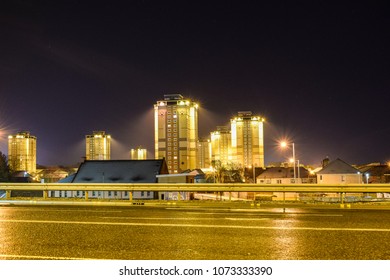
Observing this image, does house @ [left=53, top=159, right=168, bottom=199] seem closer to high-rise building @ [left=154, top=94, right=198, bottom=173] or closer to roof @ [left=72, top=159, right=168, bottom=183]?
roof @ [left=72, top=159, right=168, bottom=183]

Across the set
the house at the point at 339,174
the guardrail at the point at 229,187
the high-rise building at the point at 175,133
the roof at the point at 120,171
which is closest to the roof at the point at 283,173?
the house at the point at 339,174

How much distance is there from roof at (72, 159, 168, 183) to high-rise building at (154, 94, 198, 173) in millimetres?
106940

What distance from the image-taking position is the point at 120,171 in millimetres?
67812

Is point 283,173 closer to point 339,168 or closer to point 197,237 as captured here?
point 339,168

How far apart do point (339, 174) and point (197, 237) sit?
7363cm

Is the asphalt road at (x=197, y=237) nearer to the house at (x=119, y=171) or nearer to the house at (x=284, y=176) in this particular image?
the house at (x=119, y=171)

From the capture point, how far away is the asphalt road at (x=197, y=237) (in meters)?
7.41

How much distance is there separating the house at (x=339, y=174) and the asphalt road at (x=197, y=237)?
6746cm

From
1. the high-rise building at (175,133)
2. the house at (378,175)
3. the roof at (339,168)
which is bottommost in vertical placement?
the house at (378,175)

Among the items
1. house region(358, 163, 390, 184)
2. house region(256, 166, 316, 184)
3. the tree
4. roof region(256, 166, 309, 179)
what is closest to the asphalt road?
the tree

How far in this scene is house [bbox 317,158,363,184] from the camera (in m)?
76.4

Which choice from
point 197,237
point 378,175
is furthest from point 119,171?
point 378,175
